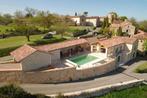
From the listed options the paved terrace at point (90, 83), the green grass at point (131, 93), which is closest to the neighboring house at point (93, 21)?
the paved terrace at point (90, 83)

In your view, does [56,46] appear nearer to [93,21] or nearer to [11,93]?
[11,93]

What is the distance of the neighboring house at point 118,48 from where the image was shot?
4906 cm

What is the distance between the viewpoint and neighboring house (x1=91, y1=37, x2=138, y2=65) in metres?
49.1

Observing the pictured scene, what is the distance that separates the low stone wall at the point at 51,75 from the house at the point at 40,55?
2184 millimetres

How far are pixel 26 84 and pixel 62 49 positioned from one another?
14.5m

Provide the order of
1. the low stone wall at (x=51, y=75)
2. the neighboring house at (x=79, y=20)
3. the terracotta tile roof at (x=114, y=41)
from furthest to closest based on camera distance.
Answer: the neighboring house at (x=79, y=20)
the terracotta tile roof at (x=114, y=41)
the low stone wall at (x=51, y=75)

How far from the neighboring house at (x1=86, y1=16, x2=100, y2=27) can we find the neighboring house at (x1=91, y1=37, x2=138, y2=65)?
5266 cm

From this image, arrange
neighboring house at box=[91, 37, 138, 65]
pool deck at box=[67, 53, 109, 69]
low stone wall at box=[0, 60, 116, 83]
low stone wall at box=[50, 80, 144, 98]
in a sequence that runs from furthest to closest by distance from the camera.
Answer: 1. neighboring house at box=[91, 37, 138, 65]
2. pool deck at box=[67, 53, 109, 69]
3. low stone wall at box=[0, 60, 116, 83]
4. low stone wall at box=[50, 80, 144, 98]

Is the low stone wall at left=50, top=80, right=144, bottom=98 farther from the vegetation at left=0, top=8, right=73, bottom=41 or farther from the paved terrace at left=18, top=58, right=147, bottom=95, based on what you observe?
the vegetation at left=0, top=8, right=73, bottom=41

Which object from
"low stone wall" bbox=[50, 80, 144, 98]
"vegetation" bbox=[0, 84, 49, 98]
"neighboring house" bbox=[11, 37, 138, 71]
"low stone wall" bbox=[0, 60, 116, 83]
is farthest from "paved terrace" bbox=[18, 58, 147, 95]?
"vegetation" bbox=[0, 84, 49, 98]

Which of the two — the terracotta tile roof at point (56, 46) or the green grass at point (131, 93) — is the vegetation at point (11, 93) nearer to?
the green grass at point (131, 93)

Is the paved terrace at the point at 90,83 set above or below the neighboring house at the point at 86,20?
below

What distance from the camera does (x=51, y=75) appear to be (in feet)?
118

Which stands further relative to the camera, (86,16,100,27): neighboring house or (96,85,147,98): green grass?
(86,16,100,27): neighboring house
